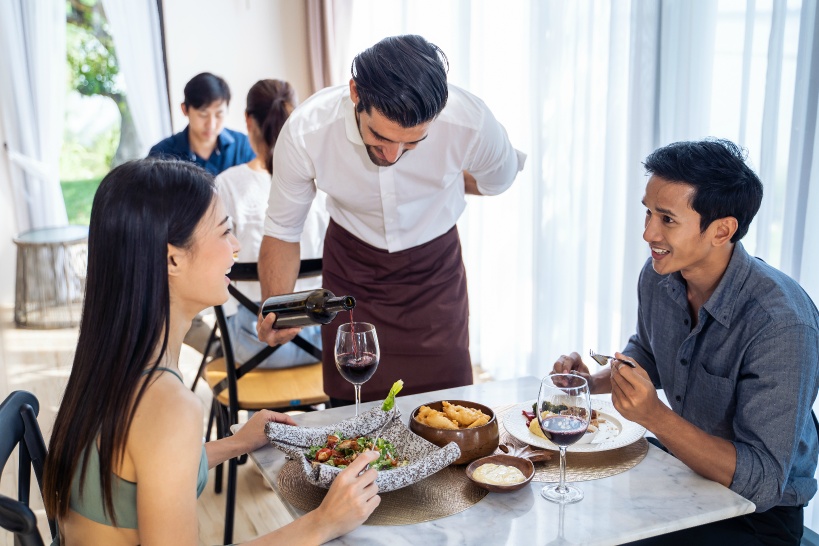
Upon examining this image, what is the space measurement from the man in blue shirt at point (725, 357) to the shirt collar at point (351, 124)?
29.1 inches

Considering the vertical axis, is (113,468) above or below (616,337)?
above

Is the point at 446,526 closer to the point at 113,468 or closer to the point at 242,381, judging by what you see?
the point at 113,468

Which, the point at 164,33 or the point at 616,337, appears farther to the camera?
the point at 164,33

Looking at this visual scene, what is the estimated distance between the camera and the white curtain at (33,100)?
17.6ft

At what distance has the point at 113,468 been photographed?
45.1 inches

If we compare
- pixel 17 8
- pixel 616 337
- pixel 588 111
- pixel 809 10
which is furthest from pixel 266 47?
pixel 809 10

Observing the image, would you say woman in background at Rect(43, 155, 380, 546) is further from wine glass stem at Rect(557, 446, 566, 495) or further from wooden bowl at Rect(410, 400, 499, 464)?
wine glass stem at Rect(557, 446, 566, 495)

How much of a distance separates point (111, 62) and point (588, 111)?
4053 millimetres

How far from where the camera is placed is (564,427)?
1.25 meters

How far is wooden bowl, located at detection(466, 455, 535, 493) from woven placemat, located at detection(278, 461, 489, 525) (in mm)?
21

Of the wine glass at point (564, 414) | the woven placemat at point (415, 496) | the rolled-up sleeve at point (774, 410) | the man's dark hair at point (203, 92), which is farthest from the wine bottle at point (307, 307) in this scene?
the man's dark hair at point (203, 92)

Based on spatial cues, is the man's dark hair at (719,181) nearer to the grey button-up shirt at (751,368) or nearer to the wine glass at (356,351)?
the grey button-up shirt at (751,368)

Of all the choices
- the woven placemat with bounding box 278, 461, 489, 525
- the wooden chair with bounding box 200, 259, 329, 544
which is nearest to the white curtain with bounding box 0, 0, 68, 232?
the wooden chair with bounding box 200, 259, 329, 544

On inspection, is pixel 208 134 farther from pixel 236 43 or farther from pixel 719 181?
pixel 719 181
